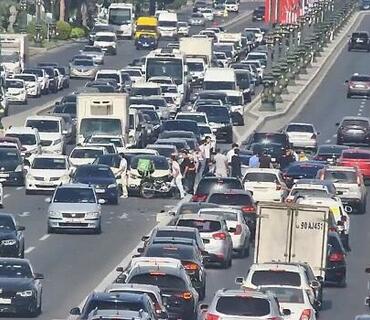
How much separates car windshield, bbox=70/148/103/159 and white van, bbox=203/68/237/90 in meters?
29.0

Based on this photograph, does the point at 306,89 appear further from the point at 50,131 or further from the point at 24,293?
the point at 24,293

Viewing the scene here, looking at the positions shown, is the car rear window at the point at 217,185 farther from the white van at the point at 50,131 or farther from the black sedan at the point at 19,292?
the black sedan at the point at 19,292

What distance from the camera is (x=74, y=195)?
50000 millimetres

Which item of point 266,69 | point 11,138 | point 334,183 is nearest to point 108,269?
point 334,183

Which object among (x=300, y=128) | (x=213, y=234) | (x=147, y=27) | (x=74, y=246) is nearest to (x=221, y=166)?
(x=74, y=246)

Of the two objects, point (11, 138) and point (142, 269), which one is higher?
point (142, 269)

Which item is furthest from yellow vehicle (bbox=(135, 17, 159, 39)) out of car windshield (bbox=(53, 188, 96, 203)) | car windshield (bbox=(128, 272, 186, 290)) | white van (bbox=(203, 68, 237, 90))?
car windshield (bbox=(128, 272, 186, 290))

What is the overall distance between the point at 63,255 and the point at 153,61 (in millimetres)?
47295

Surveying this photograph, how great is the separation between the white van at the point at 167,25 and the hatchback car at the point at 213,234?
94315 millimetres

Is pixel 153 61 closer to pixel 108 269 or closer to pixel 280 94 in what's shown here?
pixel 280 94

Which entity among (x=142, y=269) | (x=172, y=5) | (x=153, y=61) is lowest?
(x=172, y=5)

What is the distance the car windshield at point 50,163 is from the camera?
5922 centimetres

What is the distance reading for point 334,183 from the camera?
5572 cm

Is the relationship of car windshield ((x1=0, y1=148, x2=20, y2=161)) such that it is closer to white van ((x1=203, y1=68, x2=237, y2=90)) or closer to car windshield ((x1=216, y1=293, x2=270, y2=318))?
car windshield ((x1=216, y1=293, x2=270, y2=318))
